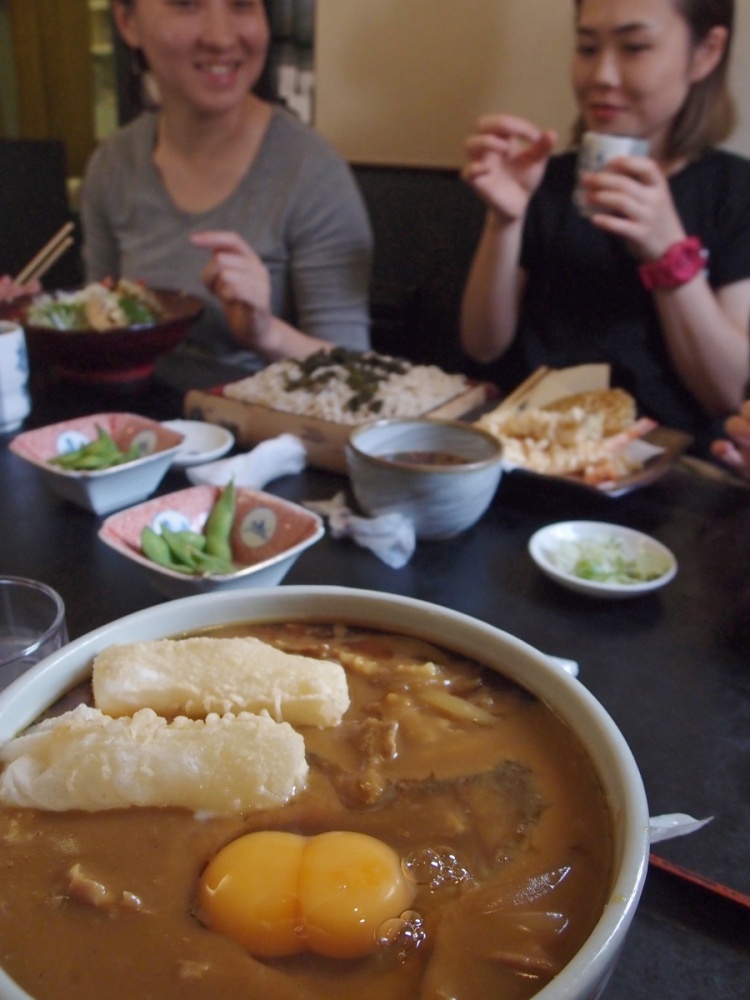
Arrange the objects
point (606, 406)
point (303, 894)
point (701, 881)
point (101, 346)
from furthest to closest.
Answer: point (101, 346)
point (606, 406)
point (701, 881)
point (303, 894)

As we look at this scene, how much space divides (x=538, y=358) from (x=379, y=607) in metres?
2.22

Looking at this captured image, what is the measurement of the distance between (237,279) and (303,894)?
202 cm

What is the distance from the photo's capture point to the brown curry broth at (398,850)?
410mm

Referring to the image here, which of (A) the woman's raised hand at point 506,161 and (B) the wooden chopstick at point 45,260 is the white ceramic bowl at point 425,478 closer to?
(A) the woman's raised hand at point 506,161

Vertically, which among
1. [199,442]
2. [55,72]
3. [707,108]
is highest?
[55,72]

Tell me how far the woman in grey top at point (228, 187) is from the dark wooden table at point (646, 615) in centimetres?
130

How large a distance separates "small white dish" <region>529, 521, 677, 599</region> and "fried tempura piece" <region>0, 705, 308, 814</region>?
2.53 feet

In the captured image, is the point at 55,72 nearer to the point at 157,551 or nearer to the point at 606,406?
the point at 606,406

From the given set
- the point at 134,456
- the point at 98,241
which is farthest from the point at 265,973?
the point at 98,241

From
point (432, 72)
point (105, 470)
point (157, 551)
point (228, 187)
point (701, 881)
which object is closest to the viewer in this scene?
point (701, 881)

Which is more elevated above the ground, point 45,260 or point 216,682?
point 216,682

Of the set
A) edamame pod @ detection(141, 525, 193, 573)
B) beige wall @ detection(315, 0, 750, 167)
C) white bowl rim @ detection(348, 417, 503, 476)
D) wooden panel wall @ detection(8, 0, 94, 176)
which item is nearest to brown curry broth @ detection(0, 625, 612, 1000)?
edamame pod @ detection(141, 525, 193, 573)

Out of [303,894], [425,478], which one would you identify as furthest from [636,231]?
[303,894]

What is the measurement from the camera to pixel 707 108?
253cm
